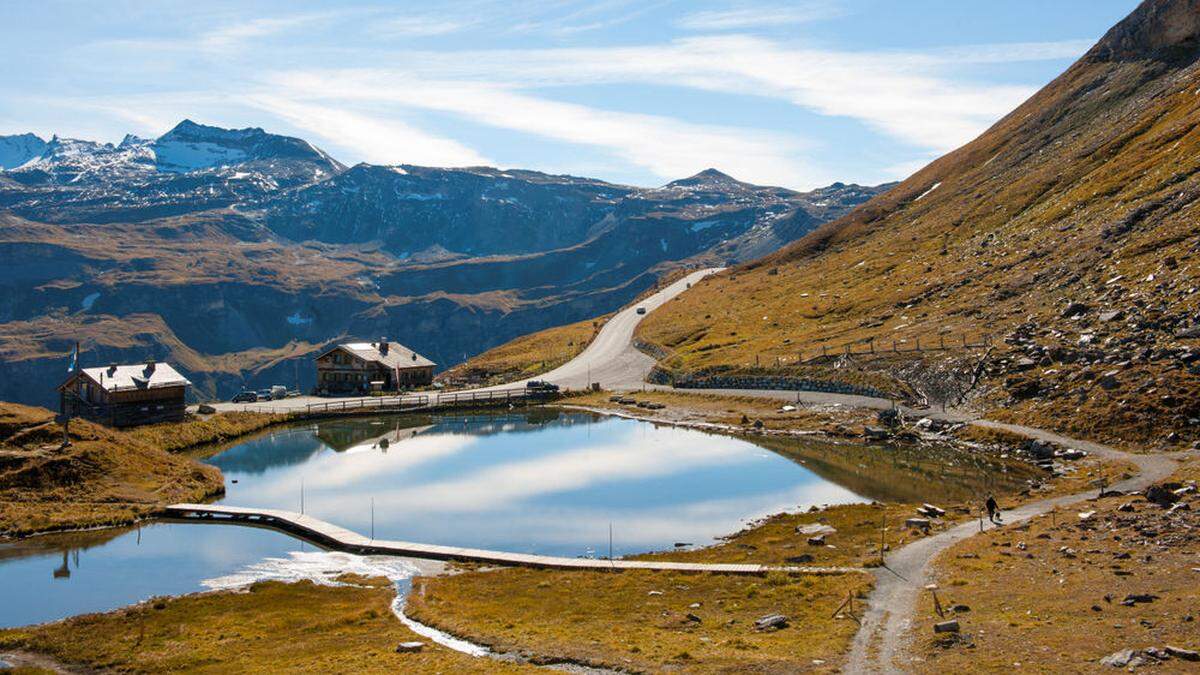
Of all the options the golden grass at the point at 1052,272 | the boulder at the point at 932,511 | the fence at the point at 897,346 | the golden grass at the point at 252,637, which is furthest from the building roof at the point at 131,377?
the boulder at the point at 932,511

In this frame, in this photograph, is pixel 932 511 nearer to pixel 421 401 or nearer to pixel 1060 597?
pixel 1060 597

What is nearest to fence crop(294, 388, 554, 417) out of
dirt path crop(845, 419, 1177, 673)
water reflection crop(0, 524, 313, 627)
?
water reflection crop(0, 524, 313, 627)

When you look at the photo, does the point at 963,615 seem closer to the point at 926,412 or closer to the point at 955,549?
the point at 955,549

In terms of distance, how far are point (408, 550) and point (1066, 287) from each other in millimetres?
92741

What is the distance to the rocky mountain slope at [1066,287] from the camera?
3332 inches

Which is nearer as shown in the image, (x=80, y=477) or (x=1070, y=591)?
(x=1070, y=591)

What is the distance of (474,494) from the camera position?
8075cm

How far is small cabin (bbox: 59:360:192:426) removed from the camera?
107 meters

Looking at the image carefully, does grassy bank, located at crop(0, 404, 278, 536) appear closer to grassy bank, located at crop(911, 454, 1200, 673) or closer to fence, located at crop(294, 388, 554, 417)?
fence, located at crop(294, 388, 554, 417)

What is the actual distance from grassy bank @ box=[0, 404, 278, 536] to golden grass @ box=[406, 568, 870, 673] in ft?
98.6

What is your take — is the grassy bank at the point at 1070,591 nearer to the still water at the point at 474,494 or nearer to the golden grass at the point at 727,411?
the still water at the point at 474,494

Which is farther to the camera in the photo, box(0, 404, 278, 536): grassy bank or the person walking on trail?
box(0, 404, 278, 536): grassy bank

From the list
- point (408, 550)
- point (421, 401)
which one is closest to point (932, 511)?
point (408, 550)

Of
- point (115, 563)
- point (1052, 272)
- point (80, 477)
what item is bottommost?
point (115, 563)
